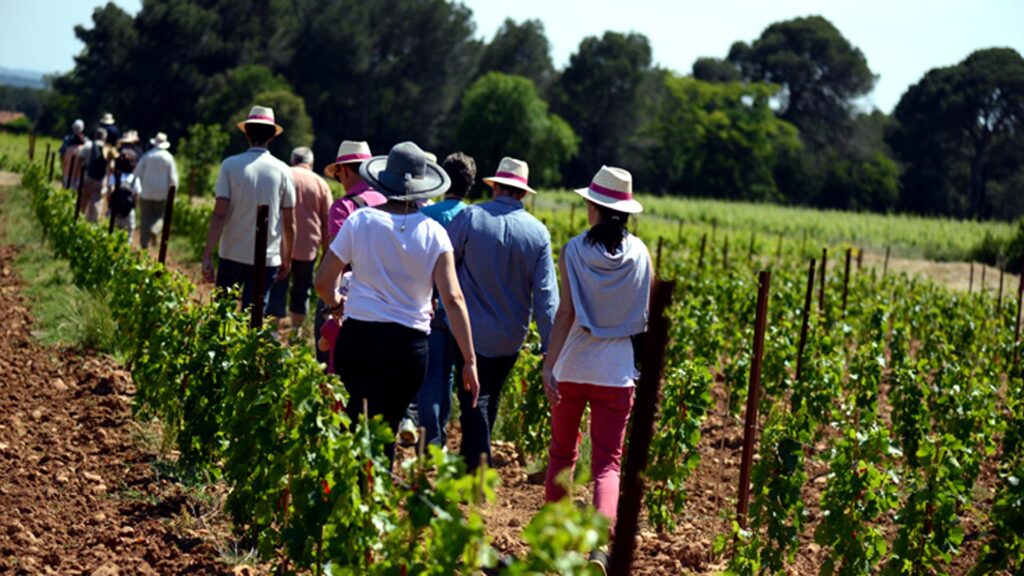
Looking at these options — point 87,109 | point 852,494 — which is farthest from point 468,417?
point 87,109

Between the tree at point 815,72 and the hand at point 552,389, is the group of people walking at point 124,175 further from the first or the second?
the tree at point 815,72

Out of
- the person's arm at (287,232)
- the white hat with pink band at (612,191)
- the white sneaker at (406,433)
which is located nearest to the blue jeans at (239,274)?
the person's arm at (287,232)

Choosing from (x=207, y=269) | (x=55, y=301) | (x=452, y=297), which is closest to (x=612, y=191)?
(x=452, y=297)

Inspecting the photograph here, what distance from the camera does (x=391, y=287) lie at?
5.17m

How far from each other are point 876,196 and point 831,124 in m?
12.6

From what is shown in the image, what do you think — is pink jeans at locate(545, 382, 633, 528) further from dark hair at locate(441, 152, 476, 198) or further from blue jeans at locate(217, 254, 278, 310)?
blue jeans at locate(217, 254, 278, 310)

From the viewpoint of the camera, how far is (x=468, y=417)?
20.1ft

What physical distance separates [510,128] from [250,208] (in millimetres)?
55858

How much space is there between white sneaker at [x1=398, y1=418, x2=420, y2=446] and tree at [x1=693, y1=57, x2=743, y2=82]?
79.1 m

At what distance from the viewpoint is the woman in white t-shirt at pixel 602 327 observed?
5359mm

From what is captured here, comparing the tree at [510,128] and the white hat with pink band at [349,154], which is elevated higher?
the tree at [510,128]

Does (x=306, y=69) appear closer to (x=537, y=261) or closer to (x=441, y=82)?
(x=441, y=82)

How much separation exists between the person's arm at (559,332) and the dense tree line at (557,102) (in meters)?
48.1

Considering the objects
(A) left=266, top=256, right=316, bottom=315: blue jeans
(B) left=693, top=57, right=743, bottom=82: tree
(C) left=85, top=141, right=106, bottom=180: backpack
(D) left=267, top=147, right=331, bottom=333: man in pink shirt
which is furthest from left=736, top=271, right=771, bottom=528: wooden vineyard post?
(B) left=693, top=57, right=743, bottom=82: tree
